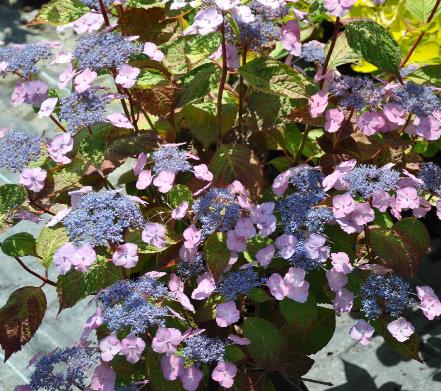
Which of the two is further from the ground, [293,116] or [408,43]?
[293,116]

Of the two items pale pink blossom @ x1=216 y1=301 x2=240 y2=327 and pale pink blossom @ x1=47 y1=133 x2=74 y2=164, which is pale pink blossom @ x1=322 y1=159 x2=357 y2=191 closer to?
pale pink blossom @ x1=216 y1=301 x2=240 y2=327

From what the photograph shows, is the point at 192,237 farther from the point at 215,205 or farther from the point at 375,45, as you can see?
the point at 375,45

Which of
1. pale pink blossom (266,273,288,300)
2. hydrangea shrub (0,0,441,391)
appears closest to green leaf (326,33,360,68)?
hydrangea shrub (0,0,441,391)

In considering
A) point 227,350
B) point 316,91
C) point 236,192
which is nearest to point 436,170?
point 316,91

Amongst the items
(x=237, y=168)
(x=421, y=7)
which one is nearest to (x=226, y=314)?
(x=237, y=168)

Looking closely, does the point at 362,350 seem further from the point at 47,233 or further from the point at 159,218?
the point at 47,233

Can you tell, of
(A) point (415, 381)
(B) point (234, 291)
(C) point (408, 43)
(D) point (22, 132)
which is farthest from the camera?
(C) point (408, 43)

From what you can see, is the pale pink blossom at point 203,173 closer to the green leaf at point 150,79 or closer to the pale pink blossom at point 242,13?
the green leaf at point 150,79

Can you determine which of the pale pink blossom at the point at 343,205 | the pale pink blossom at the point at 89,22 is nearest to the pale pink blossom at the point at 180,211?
the pale pink blossom at the point at 343,205
